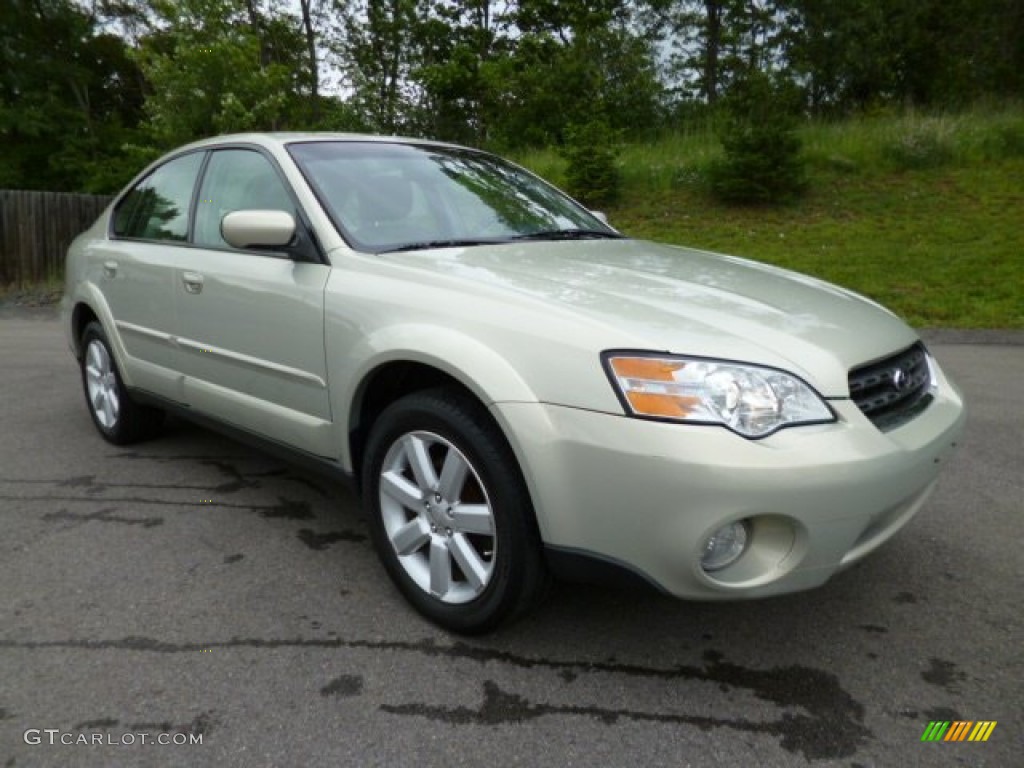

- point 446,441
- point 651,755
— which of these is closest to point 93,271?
point 446,441

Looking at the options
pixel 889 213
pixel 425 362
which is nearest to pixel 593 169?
pixel 889 213

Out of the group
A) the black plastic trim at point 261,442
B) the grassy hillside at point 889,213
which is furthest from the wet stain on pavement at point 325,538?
the grassy hillside at point 889,213

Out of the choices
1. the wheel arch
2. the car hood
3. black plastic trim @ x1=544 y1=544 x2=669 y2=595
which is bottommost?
black plastic trim @ x1=544 y1=544 x2=669 y2=595

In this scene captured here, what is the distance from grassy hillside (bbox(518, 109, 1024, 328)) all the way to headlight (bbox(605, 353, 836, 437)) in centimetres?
694

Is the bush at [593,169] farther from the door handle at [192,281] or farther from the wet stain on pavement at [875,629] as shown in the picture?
the wet stain on pavement at [875,629]

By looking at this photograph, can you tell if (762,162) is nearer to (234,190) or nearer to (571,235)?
(571,235)

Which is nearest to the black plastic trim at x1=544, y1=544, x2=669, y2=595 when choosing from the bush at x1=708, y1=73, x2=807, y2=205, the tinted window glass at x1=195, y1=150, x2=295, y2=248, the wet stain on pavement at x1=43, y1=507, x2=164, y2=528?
the tinted window glass at x1=195, y1=150, x2=295, y2=248

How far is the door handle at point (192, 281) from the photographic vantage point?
3324 millimetres

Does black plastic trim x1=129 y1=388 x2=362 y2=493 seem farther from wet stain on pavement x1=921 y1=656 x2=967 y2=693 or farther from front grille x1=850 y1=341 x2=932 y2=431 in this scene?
wet stain on pavement x1=921 y1=656 x2=967 y2=693

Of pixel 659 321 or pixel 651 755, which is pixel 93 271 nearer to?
pixel 659 321

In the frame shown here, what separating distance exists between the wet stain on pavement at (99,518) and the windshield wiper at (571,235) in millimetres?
1928

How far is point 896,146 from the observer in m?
13.6

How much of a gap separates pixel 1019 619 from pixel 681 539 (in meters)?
1.35

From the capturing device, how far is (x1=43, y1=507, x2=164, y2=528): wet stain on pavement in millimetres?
3332
